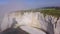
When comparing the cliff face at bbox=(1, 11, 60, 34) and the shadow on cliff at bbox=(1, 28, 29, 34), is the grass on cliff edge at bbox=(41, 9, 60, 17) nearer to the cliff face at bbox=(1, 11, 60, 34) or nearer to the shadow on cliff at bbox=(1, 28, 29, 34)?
the cliff face at bbox=(1, 11, 60, 34)

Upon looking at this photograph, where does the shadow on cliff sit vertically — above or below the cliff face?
below

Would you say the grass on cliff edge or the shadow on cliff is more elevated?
the grass on cliff edge

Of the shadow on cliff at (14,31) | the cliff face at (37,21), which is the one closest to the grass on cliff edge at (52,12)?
the cliff face at (37,21)

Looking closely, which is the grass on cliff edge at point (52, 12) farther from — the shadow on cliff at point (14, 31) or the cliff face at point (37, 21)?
the shadow on cliff at point (14, 31)

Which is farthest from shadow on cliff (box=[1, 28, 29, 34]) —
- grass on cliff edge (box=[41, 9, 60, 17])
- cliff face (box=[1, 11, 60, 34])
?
A: grass on cliff edge (box=[41, 9, 60, 17])

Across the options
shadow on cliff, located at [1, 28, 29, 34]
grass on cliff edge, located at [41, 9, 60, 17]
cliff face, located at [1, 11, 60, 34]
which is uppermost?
grass on cliff edge, located at [41, 9, 60, 17]

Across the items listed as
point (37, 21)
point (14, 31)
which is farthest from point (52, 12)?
point (14, 31)

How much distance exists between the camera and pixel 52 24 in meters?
0.98

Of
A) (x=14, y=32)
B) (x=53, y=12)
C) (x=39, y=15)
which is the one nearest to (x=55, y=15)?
(x=53, y=12)

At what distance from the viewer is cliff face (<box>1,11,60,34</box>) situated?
98 centimetres

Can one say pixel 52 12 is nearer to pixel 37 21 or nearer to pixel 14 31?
pixel 37 21

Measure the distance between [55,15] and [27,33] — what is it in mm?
304

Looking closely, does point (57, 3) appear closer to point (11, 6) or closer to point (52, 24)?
point (52, 24)

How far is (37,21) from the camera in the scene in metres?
0.99
